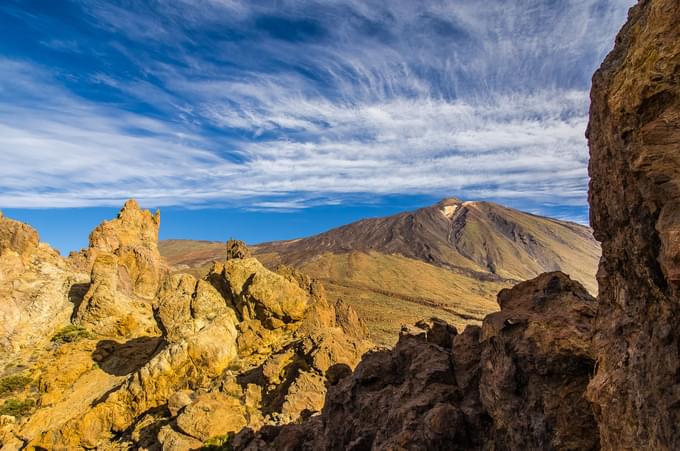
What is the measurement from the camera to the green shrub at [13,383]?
64.1 ft

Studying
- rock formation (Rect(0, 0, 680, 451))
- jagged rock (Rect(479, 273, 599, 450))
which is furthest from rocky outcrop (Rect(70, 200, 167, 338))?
jagged rock (Rect(479, 273, 599, 450))

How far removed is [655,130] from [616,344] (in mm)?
2714

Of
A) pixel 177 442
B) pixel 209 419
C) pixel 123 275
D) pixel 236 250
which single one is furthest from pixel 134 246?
pixel 177 442

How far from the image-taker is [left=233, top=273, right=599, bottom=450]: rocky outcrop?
6.19 m

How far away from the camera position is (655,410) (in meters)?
4.19

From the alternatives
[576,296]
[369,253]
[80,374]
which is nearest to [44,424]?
[80,374]

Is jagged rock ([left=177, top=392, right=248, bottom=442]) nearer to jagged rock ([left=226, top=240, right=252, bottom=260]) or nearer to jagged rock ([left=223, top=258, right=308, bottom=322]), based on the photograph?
jagged rock ([left=223, top=258, right=308, bottom=322])

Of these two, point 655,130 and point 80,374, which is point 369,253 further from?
point 655,130

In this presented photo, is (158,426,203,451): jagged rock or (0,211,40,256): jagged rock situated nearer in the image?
(158,426,203,451): jagged rock

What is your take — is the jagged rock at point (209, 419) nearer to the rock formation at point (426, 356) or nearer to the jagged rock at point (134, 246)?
the rock formation at point (426, 356)

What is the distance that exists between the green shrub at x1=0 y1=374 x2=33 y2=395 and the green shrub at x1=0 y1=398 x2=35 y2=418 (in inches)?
49.9

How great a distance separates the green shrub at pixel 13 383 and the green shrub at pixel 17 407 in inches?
49.9

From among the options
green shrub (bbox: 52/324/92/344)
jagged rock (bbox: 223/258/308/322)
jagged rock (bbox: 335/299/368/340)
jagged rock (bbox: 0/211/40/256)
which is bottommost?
jagged rock (bbox: 335/299/368/340)

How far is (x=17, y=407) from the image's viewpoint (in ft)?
59.9
